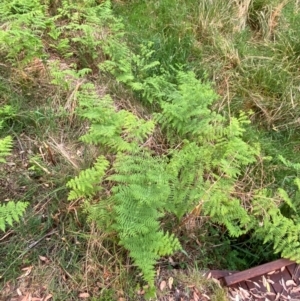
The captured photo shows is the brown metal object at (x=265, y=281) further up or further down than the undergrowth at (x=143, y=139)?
further down

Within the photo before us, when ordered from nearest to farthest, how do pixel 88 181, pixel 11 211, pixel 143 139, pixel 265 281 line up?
pixel 11 211, pixel 88 181, pixel 265 281, pixel 143 139

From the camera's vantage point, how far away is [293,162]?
161 inches

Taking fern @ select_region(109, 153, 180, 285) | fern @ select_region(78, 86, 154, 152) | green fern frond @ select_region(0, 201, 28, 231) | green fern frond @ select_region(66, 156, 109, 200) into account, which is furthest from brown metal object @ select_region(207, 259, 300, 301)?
green fern frond @ select_region(0, 201, 28, 231)

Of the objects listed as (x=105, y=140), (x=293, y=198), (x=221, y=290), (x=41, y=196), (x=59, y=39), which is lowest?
(x=221, y=290)

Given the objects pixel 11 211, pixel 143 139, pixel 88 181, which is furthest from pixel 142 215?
pixel 143 139

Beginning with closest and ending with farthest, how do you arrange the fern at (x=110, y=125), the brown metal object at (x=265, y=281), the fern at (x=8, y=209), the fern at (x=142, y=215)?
the fern at (x=8, y=209)
the fern at (x=142, y=215)
the brown metal object at (x=265, y=281)
the fern at (x=110, y=125)

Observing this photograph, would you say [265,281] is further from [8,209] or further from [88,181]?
[8,209]

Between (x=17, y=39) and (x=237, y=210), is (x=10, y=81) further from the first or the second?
(x=237, y=210)

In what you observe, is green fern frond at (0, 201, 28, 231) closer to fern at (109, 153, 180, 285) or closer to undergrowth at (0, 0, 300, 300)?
undergrowth at (0, 0, 300, 300)

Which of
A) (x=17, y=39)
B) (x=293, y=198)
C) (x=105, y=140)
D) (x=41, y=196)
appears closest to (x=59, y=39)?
(x=17, y=39)

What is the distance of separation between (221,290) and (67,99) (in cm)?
212

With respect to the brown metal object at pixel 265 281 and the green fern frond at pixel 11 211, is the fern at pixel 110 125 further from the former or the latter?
the brown metal object at pixel 265 281

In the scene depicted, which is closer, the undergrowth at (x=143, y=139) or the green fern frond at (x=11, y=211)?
the green fern frond at (x=11, y=211)

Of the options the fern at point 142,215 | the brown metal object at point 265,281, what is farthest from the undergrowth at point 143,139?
the brown metal object at point 265,281
